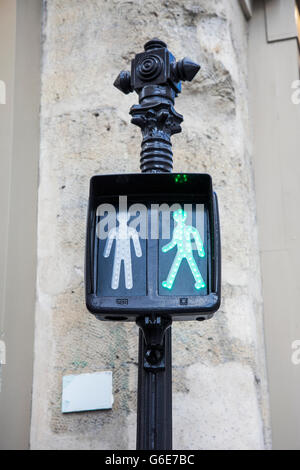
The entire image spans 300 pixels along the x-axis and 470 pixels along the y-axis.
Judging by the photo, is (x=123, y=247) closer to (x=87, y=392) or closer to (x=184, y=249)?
(x=184, y=249)

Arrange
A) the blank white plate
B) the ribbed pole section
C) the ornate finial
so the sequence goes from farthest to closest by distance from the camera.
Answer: the blank white plate < the ornate finial < the ribbed pole section

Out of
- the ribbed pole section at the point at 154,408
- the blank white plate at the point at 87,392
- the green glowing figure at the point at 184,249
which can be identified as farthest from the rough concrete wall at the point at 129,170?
the green glowing figure at the point at 184,249

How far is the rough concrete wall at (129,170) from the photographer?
273 cm

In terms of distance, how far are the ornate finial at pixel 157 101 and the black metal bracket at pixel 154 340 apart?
0.50 m

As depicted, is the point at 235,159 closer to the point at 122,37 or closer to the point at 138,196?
the point at 122,37

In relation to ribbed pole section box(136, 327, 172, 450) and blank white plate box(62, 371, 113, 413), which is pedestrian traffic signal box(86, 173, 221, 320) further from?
blank white plate box(62, 371, 113, 413)

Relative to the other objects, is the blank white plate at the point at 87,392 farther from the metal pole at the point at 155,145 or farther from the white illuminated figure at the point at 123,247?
the white illuminated figure at the point at 123,247

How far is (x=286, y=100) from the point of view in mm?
3467

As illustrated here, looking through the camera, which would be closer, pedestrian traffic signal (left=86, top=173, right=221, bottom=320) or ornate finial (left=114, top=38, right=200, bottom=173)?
pedestrian traffic signal (left=86, top=173, right=221, bottom=320)

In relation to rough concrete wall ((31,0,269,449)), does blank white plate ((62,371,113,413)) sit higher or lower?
lower

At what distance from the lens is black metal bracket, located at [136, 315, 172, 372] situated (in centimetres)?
194

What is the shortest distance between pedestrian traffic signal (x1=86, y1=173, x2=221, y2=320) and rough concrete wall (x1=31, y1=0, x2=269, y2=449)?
2.78 feet

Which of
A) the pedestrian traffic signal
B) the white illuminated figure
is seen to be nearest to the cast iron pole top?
the pedestrian traffic signal
